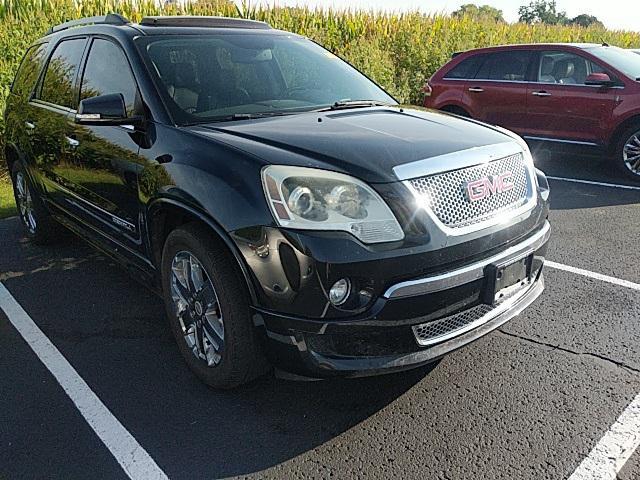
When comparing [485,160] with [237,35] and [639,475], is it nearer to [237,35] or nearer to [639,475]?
[639,475]

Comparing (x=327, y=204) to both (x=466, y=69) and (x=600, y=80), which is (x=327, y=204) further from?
(x=466, y=69)

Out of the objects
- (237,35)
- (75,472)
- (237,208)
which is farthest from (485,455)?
(237,35)

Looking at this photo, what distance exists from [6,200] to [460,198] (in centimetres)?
616

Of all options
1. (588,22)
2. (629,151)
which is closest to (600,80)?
(629,151)

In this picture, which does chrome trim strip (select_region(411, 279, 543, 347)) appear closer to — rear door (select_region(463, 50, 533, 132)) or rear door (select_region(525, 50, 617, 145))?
rear door (select_region(525, 50, 617, 145))

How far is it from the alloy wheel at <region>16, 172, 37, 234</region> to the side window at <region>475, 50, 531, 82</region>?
6344 millimetres

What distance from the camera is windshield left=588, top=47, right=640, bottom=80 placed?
23.7ft

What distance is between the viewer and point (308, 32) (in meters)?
12.0

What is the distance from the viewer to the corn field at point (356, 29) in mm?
8633

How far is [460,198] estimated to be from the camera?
250cm

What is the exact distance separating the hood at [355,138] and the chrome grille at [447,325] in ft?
2.13

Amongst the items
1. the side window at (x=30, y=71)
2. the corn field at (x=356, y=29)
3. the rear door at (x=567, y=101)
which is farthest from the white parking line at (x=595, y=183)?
the side window at (x=30, y=71)

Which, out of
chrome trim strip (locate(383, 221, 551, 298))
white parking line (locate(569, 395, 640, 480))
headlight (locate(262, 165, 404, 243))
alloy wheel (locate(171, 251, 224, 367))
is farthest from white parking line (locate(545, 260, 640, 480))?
alloy wheel (locate(171, 251, 224, 367))

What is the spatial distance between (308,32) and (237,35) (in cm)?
884
